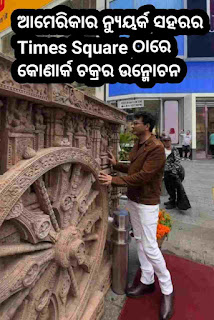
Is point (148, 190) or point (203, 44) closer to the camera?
point (148, 190)

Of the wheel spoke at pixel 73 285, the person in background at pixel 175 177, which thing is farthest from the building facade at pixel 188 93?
the wheel spoke at pixel 73 285

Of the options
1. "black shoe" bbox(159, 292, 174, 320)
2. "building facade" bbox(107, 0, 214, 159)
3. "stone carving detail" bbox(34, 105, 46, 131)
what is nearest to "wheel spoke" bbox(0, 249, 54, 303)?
"stone carving detail" bbox(34, 105, 46, 131)

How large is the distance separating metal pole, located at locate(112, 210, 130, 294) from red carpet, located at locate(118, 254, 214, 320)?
6.6 inches

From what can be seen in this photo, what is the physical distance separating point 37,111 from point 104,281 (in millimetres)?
1690

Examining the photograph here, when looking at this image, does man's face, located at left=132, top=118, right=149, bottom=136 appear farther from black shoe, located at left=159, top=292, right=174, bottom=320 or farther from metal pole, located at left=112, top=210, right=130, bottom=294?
black shoe, located at left=159, top=292, right=174, bottom=320

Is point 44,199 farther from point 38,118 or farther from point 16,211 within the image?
point 38,118

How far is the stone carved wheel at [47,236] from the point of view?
1185 millimetres

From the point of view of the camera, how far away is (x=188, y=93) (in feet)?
39.5

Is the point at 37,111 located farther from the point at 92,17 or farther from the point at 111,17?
the point at 111,17

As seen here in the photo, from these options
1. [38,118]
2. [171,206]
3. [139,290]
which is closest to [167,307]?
[139,290]

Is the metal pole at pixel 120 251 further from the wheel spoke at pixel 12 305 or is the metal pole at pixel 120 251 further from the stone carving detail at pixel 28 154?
the stone carving detail at pixel 28 154

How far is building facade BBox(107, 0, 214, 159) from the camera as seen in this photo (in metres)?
11.6

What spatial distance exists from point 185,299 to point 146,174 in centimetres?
134

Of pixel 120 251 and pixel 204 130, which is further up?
pixel 204 130
